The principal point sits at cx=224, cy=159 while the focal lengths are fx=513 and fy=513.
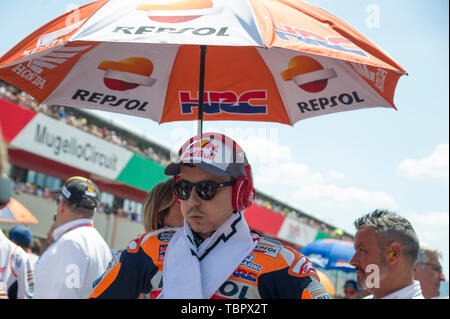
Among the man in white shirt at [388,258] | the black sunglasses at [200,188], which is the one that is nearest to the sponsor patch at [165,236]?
the black sunglasses at [200,188]

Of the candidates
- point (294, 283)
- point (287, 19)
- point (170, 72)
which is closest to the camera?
point (294, 283)

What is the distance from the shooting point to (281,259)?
6.56 ft

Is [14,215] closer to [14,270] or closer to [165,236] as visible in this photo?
[14,270]

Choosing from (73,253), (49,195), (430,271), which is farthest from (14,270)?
(49,195)

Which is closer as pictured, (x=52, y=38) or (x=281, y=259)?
(x=281, y=259)

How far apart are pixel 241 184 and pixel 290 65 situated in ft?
4.75

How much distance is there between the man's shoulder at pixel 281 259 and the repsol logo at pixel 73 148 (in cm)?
1630

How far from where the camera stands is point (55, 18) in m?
2.78

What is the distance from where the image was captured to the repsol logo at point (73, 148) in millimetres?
17359

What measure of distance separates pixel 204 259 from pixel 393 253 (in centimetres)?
95

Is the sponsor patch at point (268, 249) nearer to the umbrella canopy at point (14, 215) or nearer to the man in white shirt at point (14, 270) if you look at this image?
the man in white shirt at point (14, 270)

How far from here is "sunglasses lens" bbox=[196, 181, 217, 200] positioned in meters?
2.08
